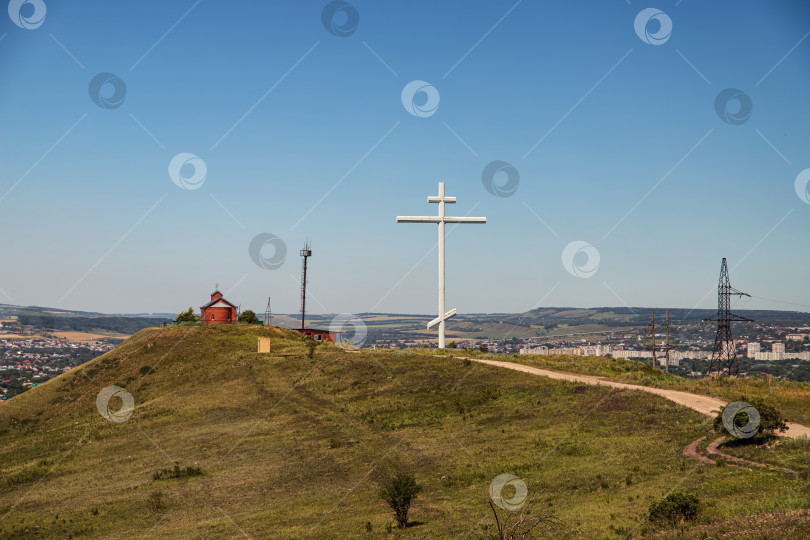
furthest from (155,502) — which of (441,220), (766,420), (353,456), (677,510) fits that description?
(441,220)

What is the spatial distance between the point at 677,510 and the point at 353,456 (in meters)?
20.5

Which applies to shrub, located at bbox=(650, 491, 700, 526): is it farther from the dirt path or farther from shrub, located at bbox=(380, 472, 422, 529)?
the dirt path

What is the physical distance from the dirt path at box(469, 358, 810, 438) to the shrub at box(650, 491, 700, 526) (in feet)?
32.2

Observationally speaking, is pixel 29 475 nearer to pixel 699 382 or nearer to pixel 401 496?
pixel 401 496

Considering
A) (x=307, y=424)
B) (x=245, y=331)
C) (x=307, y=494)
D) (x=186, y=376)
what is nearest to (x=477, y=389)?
(x=307, y=424)

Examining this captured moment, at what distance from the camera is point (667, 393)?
3725 cm

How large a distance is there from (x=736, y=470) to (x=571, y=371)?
28.1m

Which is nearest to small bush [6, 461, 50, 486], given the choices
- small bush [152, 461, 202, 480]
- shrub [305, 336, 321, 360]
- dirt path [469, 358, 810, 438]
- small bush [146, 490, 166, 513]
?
small bush [152, 461, 202, 480]

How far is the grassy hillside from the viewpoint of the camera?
2184 cm

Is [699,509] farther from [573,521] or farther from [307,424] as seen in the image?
[307,424]

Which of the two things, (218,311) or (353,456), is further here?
(218,311)

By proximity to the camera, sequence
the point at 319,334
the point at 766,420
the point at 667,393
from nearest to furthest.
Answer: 1. the point at 766,420
2. the point at 667,393
3. the point at 319,334

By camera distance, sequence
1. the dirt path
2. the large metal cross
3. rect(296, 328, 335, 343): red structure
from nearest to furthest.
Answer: the dirt path
the large metal cross
rect(296, 328, 335, 343): red structure

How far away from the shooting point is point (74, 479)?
40.4 m
